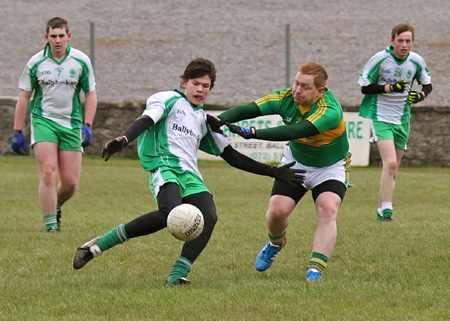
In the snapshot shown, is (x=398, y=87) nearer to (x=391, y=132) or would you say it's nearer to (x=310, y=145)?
(x=391, y=132)

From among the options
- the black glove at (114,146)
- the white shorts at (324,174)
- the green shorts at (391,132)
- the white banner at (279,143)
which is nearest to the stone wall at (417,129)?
the white banner at (279,143)

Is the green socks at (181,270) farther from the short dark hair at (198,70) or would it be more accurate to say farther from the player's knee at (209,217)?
the short dark hair at (198,70)

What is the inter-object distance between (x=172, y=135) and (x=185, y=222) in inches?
29.5

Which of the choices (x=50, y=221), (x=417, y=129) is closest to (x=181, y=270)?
(x=50, y=221)

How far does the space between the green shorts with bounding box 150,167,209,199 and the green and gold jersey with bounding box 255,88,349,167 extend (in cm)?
72

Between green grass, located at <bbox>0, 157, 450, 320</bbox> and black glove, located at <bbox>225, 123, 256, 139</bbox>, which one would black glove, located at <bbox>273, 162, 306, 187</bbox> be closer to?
black glove, located at <bbox>225, 123, 256, 139</bbox>

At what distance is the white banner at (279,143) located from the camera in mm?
17219

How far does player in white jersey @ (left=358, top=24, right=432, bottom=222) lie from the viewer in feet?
32.7

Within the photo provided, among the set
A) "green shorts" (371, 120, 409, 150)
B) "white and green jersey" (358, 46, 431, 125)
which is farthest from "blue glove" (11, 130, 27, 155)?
"green shorts" (371, 120, 409, 150)

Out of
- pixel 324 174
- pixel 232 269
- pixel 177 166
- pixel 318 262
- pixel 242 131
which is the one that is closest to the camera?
pixel 242 131

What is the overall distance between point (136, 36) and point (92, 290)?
2184 centimetres

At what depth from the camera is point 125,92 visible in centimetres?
2241

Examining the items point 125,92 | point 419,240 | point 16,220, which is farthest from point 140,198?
point 125,92

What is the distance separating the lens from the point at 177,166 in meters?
6.08
